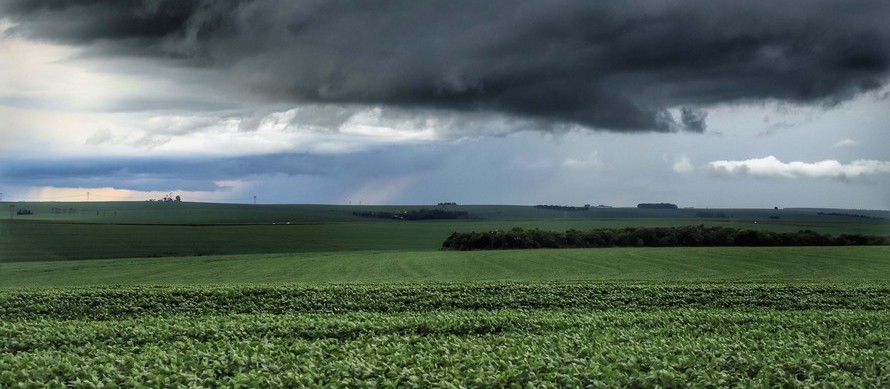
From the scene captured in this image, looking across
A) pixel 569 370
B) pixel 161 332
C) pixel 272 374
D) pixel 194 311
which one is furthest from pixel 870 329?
pixel 194 311

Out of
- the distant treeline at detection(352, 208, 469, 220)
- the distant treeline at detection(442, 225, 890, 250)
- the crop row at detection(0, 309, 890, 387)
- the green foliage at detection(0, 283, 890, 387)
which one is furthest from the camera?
the distant treeline at detection(352, 208, 469, 220)

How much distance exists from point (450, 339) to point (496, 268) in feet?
A: 146

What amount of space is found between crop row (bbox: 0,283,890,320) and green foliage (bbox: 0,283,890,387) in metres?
0.11

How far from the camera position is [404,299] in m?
34.7

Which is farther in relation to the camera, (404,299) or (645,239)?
(645,239)

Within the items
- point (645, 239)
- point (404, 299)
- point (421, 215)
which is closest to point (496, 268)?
point (404, 299)

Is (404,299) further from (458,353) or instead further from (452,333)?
(458,353)

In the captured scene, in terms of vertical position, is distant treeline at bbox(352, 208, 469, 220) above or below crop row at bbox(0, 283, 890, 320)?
Result: above

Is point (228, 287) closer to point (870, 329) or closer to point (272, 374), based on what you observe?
point (272, 374)

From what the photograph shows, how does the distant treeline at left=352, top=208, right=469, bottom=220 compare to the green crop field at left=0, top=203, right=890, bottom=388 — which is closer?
the green crop field at left=0, top=203, right=890, bottom=388

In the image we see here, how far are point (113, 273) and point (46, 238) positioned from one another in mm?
63452

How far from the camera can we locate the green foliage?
607 inches

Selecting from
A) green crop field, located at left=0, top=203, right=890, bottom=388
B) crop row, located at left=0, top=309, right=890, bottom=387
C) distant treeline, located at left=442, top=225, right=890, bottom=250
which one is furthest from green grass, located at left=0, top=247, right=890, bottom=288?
crop row, located at left=0, top=309, right=890, bottom=387

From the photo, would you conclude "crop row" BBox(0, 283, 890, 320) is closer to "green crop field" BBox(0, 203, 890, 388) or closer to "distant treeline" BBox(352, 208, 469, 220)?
"green crop field" BBox(0, 203, 890, 388)
